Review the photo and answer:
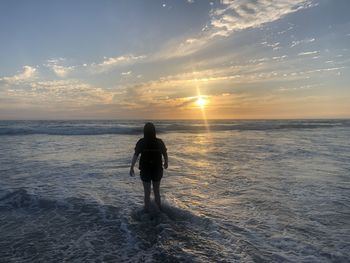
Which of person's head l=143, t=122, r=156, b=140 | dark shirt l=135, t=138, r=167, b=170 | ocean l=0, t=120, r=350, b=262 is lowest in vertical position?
ocean l=0, t=120, r=350, b=262

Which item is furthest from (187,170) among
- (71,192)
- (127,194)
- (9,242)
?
(9,242)

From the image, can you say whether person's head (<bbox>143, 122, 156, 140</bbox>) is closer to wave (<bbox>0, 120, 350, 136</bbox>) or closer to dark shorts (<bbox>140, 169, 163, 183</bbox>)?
dark shorts (<bbox>140, 169, 163, 183</bbox>)

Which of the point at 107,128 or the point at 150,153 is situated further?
the point at 107,128

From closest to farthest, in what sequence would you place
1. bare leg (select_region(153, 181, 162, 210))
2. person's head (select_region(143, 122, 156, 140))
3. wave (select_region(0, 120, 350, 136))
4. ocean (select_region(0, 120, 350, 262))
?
1. ocean (select_region(0, 120, 350, 262))
2. person's head (select_region(143, 122, 156, 140))
3. bare leg (select_region(153, 181, 162, 210))
4. wave (select_region(0, 120, 350, 136))

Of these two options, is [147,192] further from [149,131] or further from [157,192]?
[149,131]

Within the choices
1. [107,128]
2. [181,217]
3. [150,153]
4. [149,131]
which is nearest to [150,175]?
[150,153]

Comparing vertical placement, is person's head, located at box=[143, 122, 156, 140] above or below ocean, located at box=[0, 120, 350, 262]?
above

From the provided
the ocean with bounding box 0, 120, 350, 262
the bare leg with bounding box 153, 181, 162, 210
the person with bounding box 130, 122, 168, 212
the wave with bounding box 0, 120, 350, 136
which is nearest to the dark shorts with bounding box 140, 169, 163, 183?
the person with bounding box 130, 122, 168, 212

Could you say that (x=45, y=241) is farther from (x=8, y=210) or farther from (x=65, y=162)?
(x=65, y=162)

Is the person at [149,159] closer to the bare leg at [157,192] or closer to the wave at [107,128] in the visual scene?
the bare leg at [157,192]

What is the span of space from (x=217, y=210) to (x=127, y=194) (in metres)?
2.75

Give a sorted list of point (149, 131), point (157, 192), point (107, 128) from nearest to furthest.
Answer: point (149, 131) → point (157, 192) → point (107, 128)

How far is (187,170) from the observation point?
12.7m

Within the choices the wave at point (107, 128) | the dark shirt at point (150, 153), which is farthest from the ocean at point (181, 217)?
the wave at point (107, 128)
